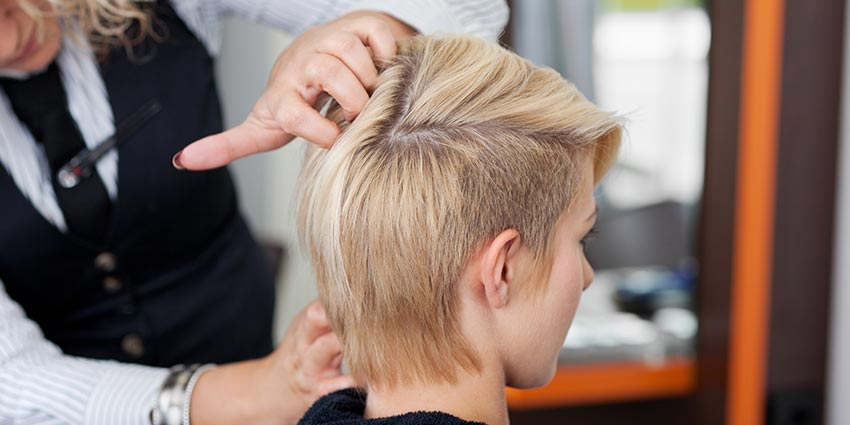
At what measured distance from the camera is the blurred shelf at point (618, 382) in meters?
2.19

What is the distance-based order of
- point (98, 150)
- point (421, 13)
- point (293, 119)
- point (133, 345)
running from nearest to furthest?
point (293, 119), point (421, 13), point (98, 150), point (133, 345)

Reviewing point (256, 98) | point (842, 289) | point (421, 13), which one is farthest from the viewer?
point (256, 98)

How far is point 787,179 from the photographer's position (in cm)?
195

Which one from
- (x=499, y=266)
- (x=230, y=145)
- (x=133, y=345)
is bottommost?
(x=133, y=345)

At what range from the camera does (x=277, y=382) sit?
105cm

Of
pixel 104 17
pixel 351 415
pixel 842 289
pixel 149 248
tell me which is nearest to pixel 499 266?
pixel 351 415

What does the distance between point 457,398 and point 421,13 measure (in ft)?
1.52

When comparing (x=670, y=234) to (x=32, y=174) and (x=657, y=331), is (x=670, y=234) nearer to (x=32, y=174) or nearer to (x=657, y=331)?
(x=657, y=331)

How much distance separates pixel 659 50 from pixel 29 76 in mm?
1675

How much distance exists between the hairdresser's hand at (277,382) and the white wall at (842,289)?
4.61 feet

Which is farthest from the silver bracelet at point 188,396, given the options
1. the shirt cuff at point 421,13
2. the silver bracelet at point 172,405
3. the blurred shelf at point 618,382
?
the blurred shelf at point 618,382

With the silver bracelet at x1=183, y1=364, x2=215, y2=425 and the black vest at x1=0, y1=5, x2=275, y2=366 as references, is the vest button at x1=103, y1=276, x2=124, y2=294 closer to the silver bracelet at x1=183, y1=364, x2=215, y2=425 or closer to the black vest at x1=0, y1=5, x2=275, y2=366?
the black vest at x1=0, y1=5, x2=275, y2=366

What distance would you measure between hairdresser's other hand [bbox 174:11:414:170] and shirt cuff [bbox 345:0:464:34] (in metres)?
0.09

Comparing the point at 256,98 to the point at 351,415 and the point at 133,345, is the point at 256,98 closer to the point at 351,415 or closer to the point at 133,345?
the point at 133,345
